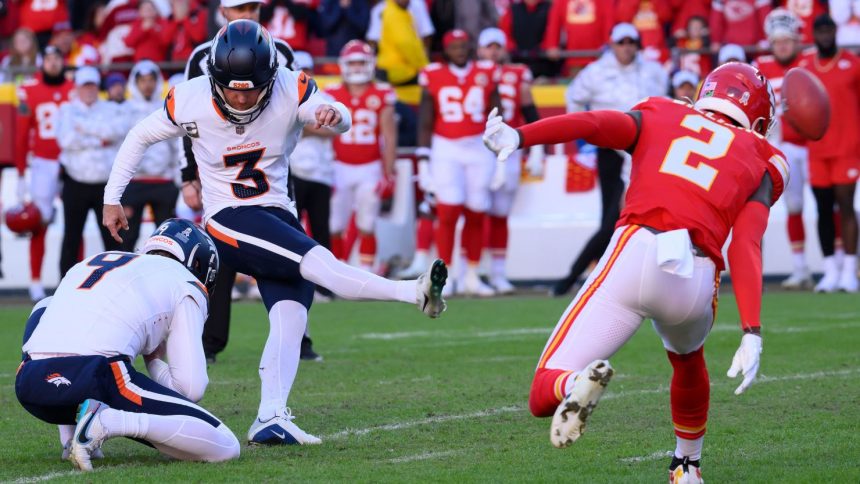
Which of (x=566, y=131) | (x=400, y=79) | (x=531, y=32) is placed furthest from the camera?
(x=531, y=32)

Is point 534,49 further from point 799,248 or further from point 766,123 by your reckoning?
point 766,123

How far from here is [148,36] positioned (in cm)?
1505

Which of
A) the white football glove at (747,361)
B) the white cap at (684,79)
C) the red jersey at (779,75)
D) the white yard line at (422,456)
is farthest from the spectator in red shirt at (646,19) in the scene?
the white football glove at (747,361)

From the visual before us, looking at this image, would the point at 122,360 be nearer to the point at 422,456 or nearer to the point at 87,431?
the point at 87,431

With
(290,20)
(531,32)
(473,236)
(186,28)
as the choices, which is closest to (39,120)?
(186,28)

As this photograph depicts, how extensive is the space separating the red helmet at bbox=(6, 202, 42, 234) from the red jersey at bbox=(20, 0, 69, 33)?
406 cm

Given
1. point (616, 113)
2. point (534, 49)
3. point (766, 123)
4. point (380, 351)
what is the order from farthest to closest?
1. point (534, 49)
2. point (380, 351)
3. point (766, 123)
4. point (616, 113)

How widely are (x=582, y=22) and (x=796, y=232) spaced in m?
3.60

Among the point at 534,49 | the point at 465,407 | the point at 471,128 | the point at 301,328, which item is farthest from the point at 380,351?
the point at 534,49

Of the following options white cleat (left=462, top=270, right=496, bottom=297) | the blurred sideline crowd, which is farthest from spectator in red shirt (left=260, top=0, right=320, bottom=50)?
white cleat (left=462, top=270, right=496, bottom=297)

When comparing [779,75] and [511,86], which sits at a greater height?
[779,75]

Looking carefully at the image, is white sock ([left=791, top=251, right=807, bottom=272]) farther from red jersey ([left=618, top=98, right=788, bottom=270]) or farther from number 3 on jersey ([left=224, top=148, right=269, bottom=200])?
red jersey ([left=618, top=98, right=788, bottom=270])

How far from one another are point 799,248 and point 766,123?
7823mm

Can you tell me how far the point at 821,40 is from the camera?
11555mm
